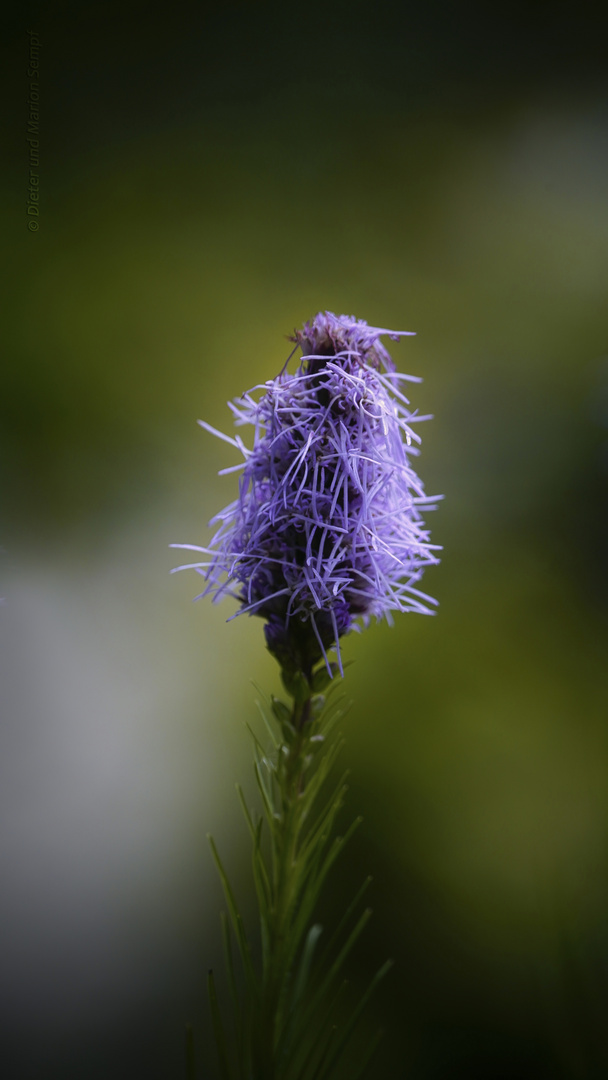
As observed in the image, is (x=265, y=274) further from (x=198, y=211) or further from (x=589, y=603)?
(x=589, y=603)

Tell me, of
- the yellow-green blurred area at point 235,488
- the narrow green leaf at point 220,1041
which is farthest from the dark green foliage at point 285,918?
the yellow-green blurred area at point 235,488

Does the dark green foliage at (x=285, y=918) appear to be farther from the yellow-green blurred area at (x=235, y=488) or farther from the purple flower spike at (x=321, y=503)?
the yellow-green blurred area at (x=235, y=488)

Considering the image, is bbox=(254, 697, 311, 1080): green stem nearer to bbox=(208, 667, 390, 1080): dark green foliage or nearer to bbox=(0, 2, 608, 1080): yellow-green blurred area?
bbox=(208, 667, 390, 1080): dark green foliage

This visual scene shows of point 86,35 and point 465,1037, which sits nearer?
point 86,35

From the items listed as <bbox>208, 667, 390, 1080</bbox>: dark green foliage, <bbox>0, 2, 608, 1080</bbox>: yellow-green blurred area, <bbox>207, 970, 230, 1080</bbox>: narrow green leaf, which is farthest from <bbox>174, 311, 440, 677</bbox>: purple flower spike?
<bbox>0, 2, 608, 1080</bbox>: yellow-green blurred area

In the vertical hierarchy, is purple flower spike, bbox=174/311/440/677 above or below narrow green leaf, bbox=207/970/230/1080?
above

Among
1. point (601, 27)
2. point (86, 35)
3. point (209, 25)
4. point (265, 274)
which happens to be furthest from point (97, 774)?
point (601, 27)
